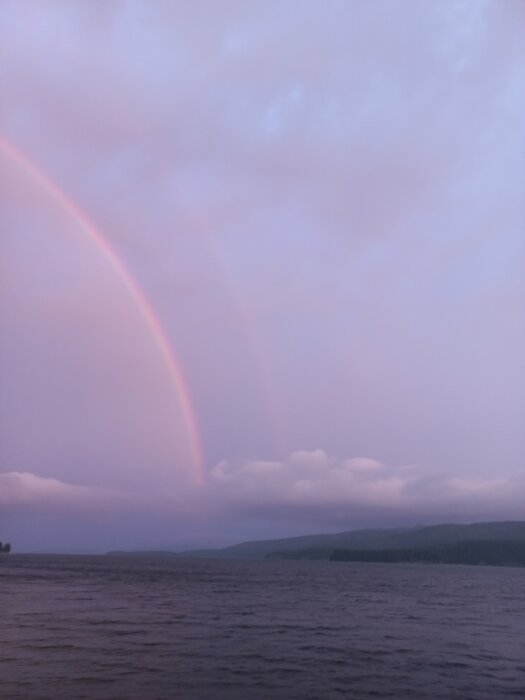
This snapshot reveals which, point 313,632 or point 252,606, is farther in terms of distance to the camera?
point 252,606

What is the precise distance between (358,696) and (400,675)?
15.9ft

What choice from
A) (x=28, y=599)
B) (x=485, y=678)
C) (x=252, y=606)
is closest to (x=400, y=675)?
(x=485, y=678)

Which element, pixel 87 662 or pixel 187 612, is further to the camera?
pixel 187 612

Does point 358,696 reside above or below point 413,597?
below

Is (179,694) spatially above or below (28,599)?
below

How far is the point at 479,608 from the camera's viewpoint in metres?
70.5

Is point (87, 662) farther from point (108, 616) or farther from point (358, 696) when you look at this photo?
point (108, 616)

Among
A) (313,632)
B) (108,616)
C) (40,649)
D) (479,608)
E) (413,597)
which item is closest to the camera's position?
(40,649)

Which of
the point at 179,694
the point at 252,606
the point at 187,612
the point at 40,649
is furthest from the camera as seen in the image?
the point at 252,606

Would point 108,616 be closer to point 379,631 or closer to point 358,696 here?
point 379,631

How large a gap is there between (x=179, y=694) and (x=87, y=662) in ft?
22.2

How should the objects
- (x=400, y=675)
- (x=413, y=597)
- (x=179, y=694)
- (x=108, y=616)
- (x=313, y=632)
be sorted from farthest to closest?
(x=413, y=597) < (x=108, y=616) < (x=313, y=632) < (x=400, y=675) < (x=179, y=694)

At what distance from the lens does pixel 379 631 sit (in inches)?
1777

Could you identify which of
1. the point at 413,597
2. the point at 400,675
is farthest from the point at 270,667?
the point at 413,597
